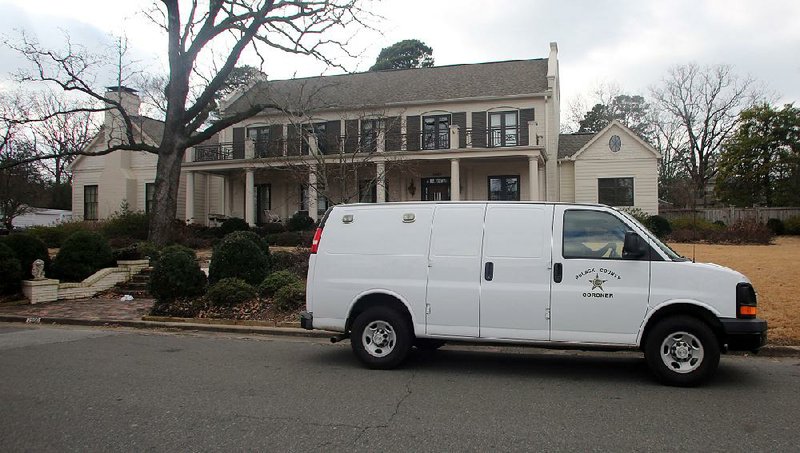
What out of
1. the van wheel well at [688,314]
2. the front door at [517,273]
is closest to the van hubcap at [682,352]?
the van wheel well at [688,314]

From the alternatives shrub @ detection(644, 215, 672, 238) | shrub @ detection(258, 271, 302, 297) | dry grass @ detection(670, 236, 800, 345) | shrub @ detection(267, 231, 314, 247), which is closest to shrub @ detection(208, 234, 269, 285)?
shrub @ detection(258, 271, 302, 297)

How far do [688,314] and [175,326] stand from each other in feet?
27.8

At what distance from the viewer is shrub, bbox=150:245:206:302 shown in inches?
445

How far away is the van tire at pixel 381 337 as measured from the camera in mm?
6680

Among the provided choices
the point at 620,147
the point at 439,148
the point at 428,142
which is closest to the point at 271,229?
the point at 428,142

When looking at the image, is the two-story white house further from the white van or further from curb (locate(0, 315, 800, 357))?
the white van

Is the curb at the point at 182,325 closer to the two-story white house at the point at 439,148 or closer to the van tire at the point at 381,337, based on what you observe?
the van tire at the point at 381,337

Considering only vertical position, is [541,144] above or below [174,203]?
above

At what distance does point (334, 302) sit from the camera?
275 inches

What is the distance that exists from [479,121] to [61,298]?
19399mm

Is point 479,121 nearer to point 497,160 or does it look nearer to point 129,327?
point 497,160

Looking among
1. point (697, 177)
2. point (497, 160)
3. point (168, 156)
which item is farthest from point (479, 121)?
point (697, 177)

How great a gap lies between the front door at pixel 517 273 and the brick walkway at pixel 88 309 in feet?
25.3

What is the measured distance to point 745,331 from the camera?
567cm
